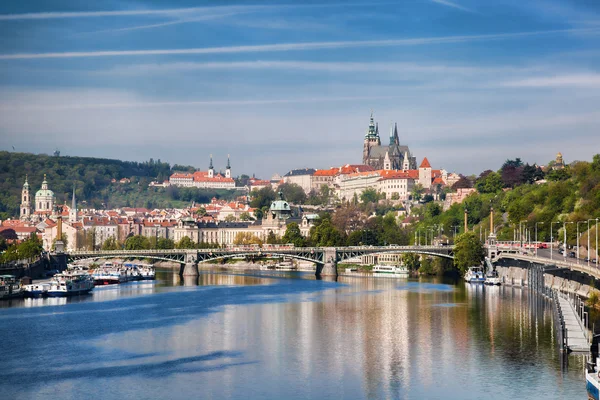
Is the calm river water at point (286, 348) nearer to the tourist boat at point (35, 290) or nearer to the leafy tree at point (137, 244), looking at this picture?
the tourist boat at point (35, 290)

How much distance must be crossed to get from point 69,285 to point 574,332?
36.6 meters

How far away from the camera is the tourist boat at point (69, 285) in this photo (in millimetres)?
69312

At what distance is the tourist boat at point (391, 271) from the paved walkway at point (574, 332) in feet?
148

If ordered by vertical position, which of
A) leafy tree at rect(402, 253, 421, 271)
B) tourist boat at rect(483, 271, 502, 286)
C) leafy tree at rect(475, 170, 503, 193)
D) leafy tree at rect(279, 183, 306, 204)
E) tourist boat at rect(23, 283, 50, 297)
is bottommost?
tourist boat at rect(23, 283, 50, 297)

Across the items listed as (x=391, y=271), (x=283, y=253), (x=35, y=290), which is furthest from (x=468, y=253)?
(x=35, y=290)

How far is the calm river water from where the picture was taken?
37.6 meters

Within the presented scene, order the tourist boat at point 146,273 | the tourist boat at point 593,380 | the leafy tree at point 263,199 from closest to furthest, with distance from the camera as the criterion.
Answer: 1. the tourist boat at point 593,380
2. the tourist boat at point 146,273
3. the leafy tree at point 263,199

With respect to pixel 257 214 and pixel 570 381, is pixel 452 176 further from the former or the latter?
pixel 570 381

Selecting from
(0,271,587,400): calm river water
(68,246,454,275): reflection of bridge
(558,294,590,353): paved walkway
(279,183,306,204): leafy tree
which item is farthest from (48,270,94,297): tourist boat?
(279,183,306,204): leafy tree

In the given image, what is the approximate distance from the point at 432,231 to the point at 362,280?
2574 centimetres

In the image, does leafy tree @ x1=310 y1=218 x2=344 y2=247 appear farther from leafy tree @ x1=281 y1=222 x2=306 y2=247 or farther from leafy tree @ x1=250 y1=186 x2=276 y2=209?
leafy tree @ x1=250 y1=186 x2=276 y2=209

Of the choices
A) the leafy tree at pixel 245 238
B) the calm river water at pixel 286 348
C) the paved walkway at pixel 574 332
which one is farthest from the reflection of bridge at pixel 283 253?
the paved walkway at pixel 574 332

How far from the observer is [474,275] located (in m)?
80.0

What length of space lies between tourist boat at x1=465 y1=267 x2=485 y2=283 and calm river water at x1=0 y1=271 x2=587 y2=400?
8690mm
